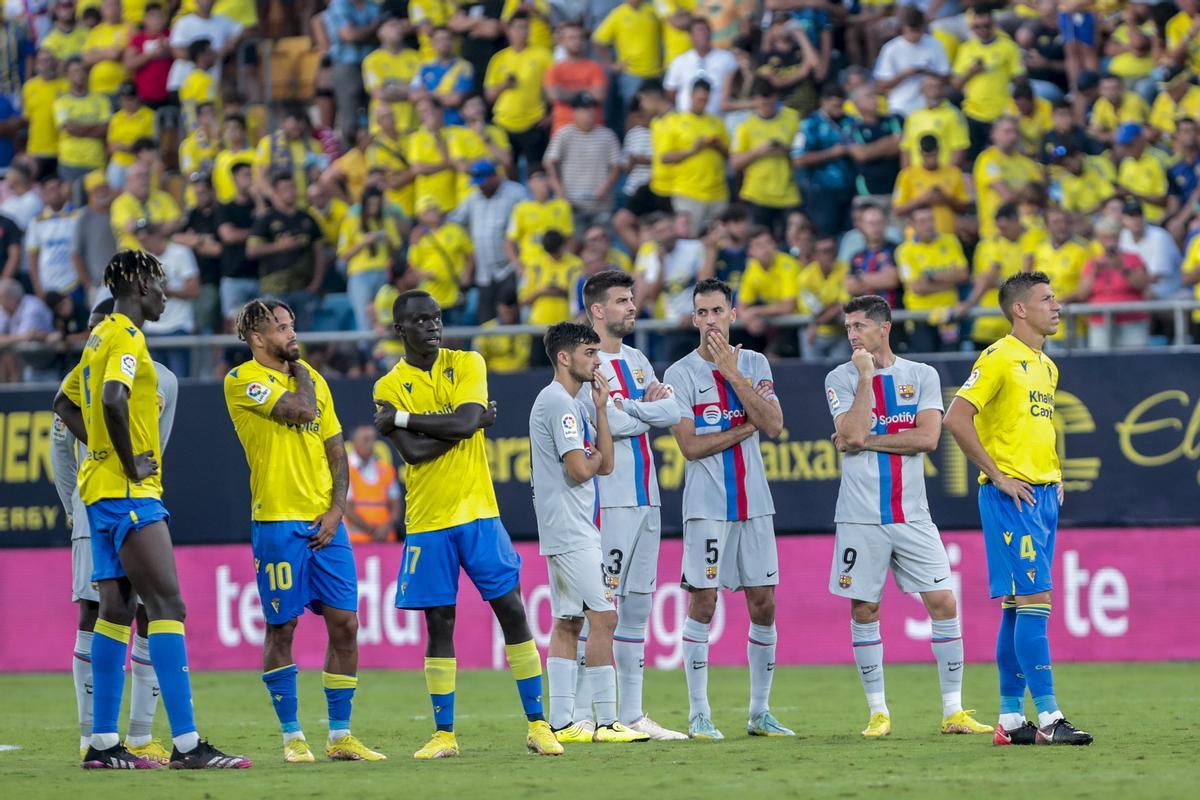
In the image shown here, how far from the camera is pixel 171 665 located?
9.20m

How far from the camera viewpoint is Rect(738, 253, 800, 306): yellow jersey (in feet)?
56.4

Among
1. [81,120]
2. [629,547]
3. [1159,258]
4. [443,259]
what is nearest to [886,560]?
[629,547]

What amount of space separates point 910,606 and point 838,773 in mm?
7922

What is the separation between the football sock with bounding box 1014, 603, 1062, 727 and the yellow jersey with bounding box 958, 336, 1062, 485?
721 mm

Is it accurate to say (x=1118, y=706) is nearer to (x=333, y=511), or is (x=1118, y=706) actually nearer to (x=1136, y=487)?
(x=1136, y=487)

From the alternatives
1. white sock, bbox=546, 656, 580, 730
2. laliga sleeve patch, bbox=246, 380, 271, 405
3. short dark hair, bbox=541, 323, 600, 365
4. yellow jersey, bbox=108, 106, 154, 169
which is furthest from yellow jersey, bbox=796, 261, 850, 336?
yellow jersey, bbox=108, 106, 154, 169

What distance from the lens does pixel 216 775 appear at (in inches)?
353

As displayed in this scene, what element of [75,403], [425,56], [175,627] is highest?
[425,56]

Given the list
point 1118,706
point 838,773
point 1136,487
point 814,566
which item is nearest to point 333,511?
point 838,773

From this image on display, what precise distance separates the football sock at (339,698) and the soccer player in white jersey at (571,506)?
90cm

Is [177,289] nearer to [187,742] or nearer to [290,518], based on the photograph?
[290,518]

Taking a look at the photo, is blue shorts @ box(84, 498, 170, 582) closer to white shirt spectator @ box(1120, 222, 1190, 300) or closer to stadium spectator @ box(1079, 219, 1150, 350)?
stadium spectator @ box(1079, 219, 1150, 350)

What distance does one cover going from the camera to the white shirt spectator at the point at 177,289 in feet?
63.0

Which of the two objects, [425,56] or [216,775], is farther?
[425,56]
